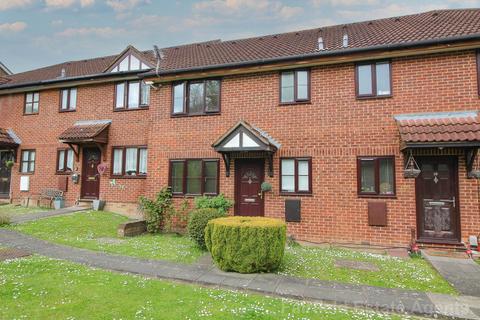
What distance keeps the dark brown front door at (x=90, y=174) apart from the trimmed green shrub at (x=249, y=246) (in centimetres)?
937

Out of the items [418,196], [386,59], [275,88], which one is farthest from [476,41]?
[275,88]

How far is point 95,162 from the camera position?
13328mm

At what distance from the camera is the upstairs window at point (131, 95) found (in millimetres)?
12648

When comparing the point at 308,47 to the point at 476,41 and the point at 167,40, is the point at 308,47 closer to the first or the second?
the point at 476,41

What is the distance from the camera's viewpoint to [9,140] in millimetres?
14422

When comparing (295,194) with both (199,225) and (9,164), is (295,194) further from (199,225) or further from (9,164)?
(9,164)

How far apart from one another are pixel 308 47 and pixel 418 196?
20.0 ft

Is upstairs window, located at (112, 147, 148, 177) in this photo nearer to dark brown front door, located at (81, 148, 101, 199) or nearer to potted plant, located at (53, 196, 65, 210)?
dark brown front door, located at (81, 148, 101, 199)

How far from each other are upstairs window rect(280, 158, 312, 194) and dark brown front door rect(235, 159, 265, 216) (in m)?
0.74

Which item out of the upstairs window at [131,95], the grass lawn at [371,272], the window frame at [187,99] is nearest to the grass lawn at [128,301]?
the grass lawn at [371,272]

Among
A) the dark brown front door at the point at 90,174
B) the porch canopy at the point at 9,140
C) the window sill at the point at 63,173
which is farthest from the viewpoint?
the porch canopy at the point at 9,140

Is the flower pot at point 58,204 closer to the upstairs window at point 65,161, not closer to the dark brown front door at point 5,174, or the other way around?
the upstairs window at point 65,161

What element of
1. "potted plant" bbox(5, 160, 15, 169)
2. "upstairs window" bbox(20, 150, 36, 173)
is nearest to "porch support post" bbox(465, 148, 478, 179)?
"upstairs window" bbox(20, 150, 36, 173)

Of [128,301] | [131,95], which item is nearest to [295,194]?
[128,301]
